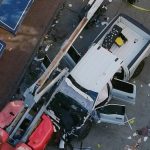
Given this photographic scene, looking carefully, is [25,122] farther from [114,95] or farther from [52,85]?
[114,95]

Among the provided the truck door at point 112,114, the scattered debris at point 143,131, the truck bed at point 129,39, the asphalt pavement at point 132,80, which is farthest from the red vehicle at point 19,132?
the truck bed at point 129,39

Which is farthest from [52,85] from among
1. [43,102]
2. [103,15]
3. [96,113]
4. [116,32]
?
[103,15]

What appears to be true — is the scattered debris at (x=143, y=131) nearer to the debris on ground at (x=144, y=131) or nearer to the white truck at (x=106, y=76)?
the debris on ground at (x=144, y=131)

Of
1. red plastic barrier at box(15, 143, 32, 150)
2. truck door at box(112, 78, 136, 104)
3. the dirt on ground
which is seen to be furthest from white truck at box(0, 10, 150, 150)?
the dirt on ground

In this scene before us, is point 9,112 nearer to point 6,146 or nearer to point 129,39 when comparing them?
point 6,146

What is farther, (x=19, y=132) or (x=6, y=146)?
(x=19, y=132)

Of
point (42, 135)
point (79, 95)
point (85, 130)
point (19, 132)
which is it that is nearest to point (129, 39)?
point (79, 95)
